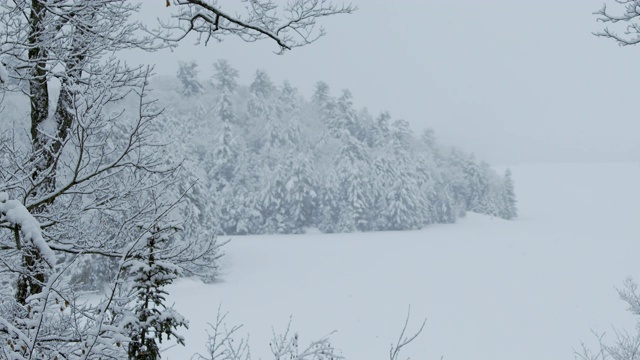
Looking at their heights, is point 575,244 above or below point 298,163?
below

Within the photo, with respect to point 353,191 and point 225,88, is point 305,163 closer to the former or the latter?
point 353,191

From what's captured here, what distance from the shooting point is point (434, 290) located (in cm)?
1675

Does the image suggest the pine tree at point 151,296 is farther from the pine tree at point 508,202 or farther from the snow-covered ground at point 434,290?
the pine tree at point 508,202

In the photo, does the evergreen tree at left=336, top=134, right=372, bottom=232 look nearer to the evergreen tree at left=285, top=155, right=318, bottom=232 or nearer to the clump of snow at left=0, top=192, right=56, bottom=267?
the evergreen tree at left=285, top=155, right=318, bottom=232

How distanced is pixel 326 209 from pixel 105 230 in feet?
96.8

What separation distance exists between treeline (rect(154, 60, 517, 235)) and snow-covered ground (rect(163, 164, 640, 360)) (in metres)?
3.22

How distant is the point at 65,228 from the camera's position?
12.3 feet

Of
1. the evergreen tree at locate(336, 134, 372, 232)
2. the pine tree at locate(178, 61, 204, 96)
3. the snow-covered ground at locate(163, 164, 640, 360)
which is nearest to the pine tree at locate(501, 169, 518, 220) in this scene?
the snow-covered ground at locate(163, 164, 640, 360)

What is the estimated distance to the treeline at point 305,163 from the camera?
107 ft

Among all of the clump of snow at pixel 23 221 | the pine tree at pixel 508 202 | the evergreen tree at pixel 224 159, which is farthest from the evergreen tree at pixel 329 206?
the clump of snow at pixel 23 221

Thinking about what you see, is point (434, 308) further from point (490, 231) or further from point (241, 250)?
point (490, 231)

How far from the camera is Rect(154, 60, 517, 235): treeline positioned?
32.6 m

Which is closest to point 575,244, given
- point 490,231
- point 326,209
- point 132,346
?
point 490,231

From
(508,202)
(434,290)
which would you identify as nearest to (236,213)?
(434,290)
